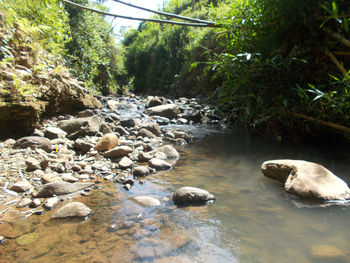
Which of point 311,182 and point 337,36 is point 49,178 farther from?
point 337,36

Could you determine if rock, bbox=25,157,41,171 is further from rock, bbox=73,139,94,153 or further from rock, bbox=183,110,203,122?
rock, bbox=183,110,203,122

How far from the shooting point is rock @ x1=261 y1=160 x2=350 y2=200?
64.7 inches

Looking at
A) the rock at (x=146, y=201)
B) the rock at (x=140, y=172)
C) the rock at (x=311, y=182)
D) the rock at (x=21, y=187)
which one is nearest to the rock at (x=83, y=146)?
the rock at (x=140, y=172)

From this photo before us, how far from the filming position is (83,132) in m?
3.45

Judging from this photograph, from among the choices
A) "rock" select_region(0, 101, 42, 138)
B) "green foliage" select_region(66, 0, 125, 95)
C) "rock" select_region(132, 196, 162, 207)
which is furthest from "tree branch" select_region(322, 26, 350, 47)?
"green foliage" select_region(66, 0, 125, 95)

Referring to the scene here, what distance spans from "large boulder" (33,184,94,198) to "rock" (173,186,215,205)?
881 millimetres

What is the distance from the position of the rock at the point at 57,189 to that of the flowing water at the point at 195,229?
0.59 feet

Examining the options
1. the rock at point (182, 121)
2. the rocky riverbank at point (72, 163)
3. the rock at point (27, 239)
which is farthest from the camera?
the rock at point (182, 121)

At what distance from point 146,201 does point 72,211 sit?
0.53m

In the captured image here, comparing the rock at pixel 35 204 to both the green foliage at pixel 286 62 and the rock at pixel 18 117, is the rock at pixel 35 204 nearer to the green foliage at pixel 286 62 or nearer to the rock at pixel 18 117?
the rock at pixel 18 117

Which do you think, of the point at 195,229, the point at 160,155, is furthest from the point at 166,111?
the point at 195,229

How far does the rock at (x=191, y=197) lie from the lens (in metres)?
1.74

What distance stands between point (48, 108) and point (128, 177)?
283 cm

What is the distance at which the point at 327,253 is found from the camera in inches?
45.3
